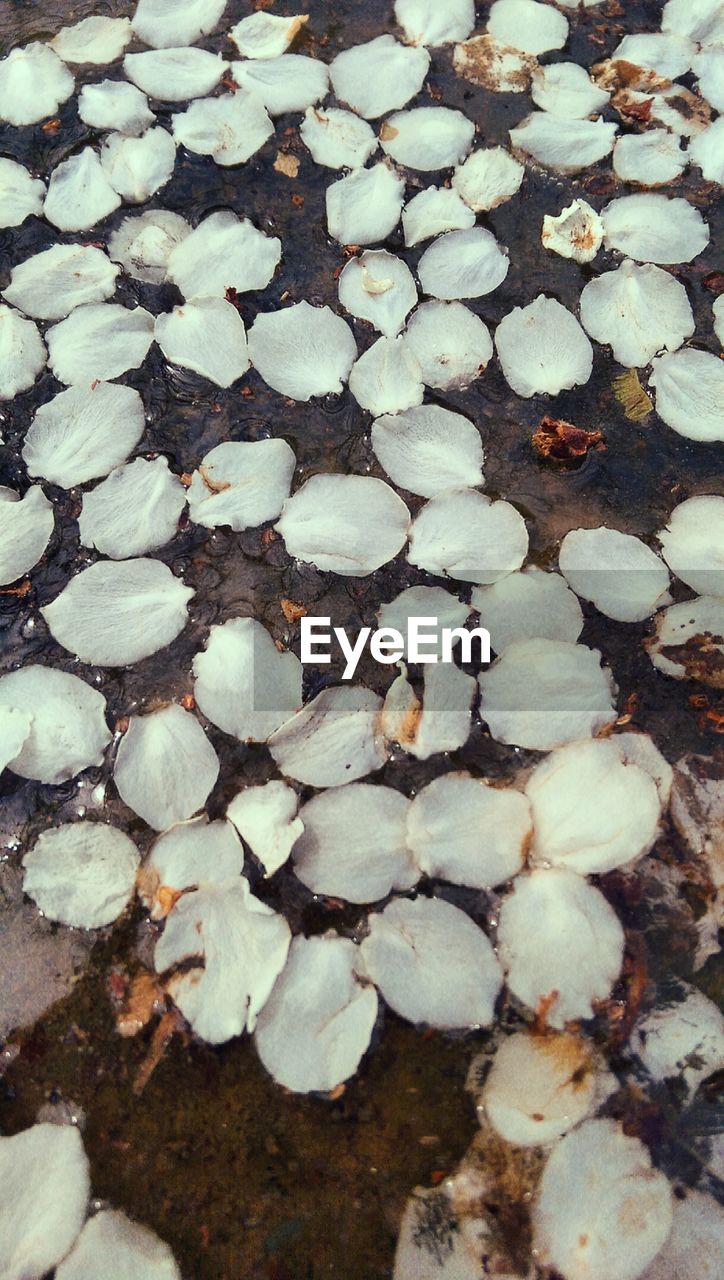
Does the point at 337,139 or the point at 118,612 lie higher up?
the point at 337,139

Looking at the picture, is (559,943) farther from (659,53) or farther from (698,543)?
(659,53)

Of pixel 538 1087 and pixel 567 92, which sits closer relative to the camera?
pixel 538 1087

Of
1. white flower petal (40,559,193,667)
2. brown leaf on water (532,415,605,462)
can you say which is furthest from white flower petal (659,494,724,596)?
white flower petal (40,559,193,667)

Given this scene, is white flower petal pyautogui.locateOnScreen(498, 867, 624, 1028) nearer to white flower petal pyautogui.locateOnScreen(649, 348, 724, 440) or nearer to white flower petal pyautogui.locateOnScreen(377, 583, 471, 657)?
white flower petal pyautogui.locateOnScreen(377, 583, 471, 657)

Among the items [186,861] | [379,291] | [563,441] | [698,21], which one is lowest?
[186,861]

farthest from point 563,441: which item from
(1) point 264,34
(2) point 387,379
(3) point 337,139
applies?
(1) point 264,34

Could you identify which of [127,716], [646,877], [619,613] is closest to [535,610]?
[619,613]
